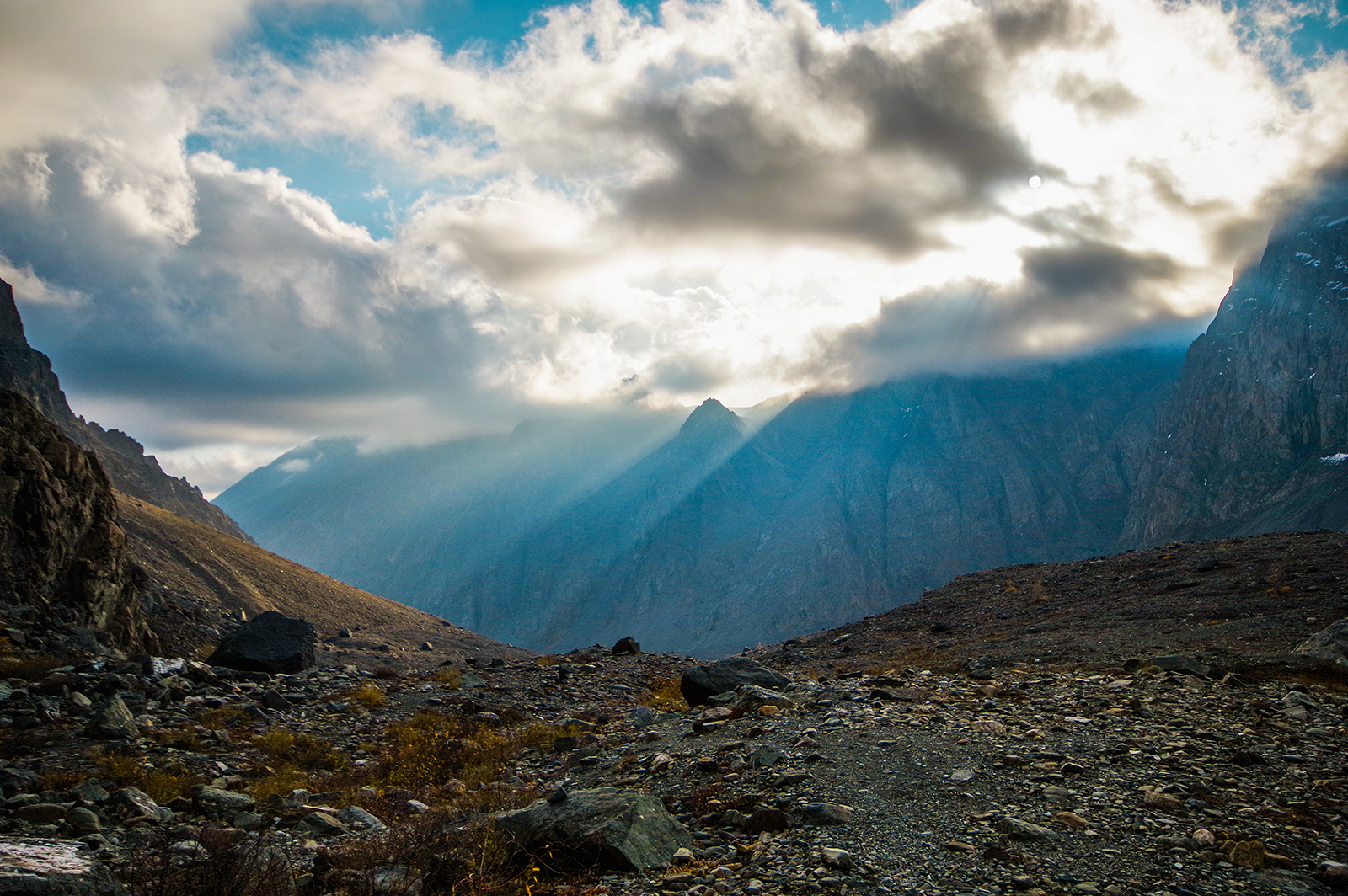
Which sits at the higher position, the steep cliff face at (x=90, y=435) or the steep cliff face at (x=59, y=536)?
the steep cliff face at (x=90, y=435)

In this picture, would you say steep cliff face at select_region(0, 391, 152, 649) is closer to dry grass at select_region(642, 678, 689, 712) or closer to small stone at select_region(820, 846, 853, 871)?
dry grass at select_region(642, 678, 689, 712)

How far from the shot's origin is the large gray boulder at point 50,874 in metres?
4.95

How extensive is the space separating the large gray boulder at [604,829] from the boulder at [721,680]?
30.0 feet

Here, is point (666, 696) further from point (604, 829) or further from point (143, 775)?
point (604, 829)

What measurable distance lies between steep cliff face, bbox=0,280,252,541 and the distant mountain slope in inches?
1997

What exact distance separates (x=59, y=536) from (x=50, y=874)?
2904 cm

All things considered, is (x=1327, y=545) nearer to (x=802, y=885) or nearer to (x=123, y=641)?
(x=802, y=885)

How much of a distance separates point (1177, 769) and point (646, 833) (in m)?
6.58

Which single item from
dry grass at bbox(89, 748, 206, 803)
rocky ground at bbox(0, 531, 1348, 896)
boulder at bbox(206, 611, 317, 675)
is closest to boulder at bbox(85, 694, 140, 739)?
rocky ground at bbox(0, 531, 1348, 896)

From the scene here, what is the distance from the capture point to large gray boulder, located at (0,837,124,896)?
16.3ft

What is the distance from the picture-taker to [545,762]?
1383cm

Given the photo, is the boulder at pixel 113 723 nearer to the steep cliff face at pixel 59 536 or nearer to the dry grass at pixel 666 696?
the dry grass at pixel 666 696

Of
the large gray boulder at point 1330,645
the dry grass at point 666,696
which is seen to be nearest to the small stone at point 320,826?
the dry grass at point 666,696

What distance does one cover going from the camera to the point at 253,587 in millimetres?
79375
